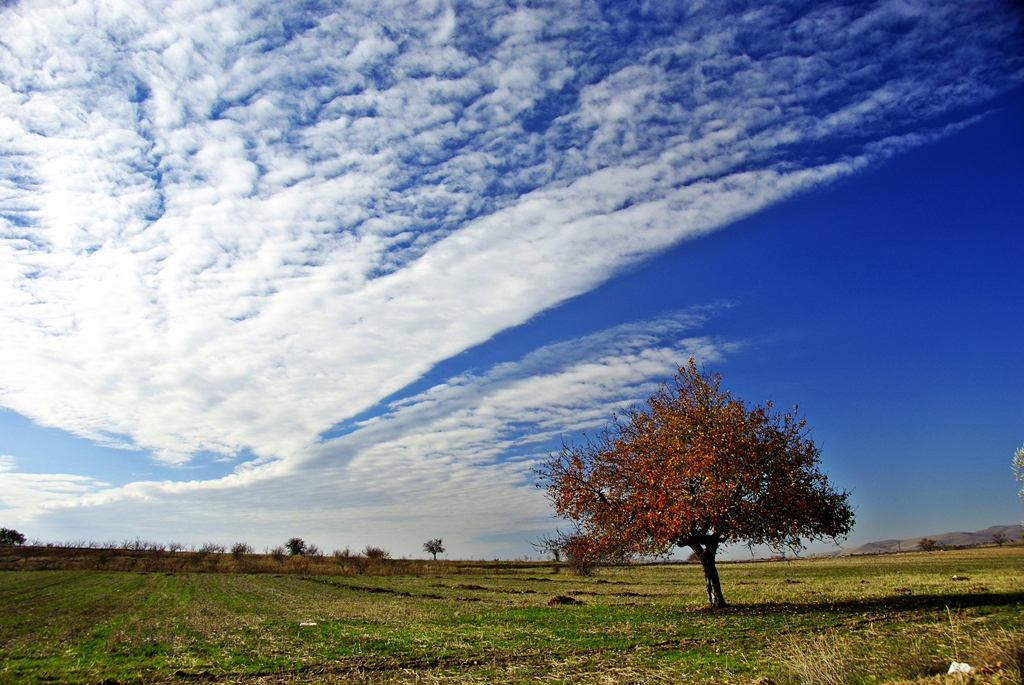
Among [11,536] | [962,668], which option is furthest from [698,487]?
[11,536]

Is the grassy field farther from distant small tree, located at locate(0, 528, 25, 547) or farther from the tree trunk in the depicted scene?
distant small tree, located at locate(0, 528, 25, 547)

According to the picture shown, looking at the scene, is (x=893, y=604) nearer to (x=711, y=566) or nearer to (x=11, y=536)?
(x=711, y=566)

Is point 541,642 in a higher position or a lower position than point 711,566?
lower

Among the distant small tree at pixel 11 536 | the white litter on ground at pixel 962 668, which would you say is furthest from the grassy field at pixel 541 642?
the distant small tree at pixel 11 536

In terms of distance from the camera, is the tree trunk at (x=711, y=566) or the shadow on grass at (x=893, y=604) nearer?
the shadow on grass at (x=893, y=604)

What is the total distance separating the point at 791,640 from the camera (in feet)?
47.1

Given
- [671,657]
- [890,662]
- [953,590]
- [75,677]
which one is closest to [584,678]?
[671,657]

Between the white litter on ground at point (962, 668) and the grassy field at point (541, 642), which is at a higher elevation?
the white litter on ground at point (962, 668)

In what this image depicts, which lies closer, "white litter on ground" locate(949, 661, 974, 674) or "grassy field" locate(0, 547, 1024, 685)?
"white litter on ground" locate(949, 661, 974, 674)

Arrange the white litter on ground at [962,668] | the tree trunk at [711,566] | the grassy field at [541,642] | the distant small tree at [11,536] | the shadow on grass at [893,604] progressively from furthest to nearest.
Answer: the distant small tree at [11,536] → the tree trunk at [711,566] → the shadow on grass at [893,604] → the grassy field at [541,642] → the white litter on ground at [962,668]

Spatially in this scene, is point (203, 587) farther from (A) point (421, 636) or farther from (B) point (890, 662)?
(B) point (890, 662)

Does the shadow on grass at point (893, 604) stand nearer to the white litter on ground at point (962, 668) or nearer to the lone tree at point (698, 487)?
the lone tree at point (698, 487)

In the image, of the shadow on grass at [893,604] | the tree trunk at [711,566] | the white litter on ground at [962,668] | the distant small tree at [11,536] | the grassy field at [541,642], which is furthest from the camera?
the distant small tree at [11,536]

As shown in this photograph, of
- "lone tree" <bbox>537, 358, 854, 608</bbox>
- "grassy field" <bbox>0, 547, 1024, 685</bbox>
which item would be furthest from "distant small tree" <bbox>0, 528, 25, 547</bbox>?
"lone tree" <bbox>537, 358, 854, 608</bbox>
